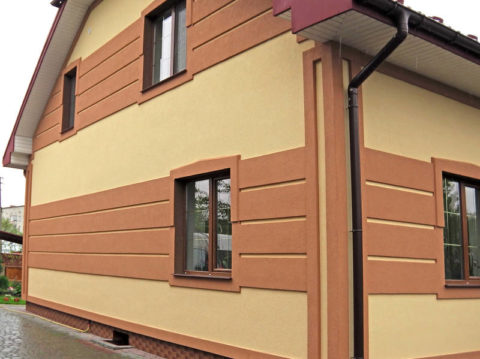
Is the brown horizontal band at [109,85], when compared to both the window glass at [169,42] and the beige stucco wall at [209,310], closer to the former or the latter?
the window glass at [169,42]

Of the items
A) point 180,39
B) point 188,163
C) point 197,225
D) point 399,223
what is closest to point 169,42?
point 180,39

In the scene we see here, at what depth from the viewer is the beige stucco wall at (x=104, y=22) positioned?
30.2 ft

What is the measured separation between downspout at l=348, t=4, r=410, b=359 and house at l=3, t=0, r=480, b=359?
14 millimetres

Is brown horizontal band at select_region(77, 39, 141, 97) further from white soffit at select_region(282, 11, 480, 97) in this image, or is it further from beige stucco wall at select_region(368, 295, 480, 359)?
beige stucco wall at select_region(368, 295, 480, 359)

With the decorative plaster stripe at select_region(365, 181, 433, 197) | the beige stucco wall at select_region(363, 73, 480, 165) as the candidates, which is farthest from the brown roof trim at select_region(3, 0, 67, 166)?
the decorative plaster stripe at select_region(365, 181, 433, 197)

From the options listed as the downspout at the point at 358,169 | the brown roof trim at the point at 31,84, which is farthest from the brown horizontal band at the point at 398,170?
the brown roof trim at the point at 31,84

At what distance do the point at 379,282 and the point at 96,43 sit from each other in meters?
7.52

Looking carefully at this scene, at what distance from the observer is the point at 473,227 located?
685 centimetres

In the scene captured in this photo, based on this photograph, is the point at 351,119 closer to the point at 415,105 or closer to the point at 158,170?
the point at 415,105

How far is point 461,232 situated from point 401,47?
2561 millimetres

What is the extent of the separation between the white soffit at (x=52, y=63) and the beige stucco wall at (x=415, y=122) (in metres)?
7.35

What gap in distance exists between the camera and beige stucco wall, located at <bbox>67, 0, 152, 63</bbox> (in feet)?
30.2

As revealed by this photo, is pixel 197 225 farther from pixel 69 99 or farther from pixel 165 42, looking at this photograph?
pixel 69 99

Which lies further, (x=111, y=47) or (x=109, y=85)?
(x=111, y=47)
